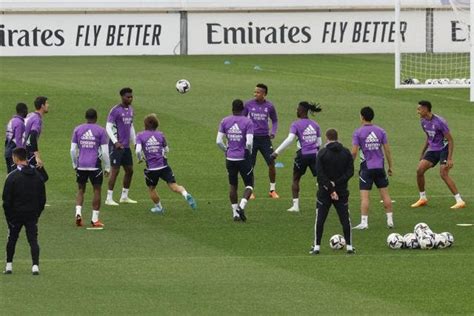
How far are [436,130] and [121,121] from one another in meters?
6.04

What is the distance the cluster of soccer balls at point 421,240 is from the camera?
22.6 metres

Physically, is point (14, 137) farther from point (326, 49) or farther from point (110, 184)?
point (326, 49)

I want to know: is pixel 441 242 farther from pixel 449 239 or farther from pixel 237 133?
pixel 237 133

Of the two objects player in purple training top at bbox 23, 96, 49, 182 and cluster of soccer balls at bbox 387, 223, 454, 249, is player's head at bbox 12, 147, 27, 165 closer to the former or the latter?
player in purple training top at bbox 23, 96, 49, 182

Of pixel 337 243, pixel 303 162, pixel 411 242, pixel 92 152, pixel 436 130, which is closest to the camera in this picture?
pixel 337 243

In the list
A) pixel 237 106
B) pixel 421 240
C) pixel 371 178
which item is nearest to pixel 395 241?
pixel 421 240

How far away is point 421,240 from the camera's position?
22609 mm

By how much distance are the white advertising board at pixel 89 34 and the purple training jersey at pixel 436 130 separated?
105 ft

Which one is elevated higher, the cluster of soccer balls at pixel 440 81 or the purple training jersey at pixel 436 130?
the cluster of soccer balls at pixel 440 81

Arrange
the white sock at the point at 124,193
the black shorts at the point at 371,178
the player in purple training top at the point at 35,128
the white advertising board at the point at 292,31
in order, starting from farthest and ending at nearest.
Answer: the white advertising board at the point at 292,31, the white sock at the point at 124,193, the player in purple training top at the point at 35,128, the black shorts at the point at 371,178

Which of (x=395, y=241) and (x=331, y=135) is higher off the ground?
(x=331, y=135)

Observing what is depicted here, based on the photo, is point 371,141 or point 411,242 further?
point 371,141

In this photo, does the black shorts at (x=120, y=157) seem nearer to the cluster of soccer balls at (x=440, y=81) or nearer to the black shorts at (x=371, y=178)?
the black shorts at (x=371, y=178)

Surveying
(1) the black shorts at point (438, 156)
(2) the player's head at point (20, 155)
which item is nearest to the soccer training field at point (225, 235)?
(1) the black shorts at point (438, 156)
